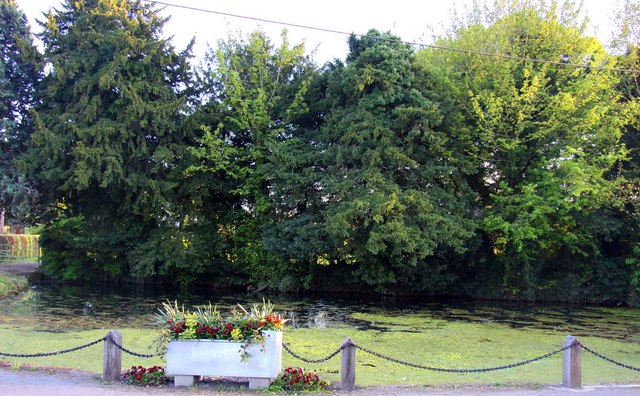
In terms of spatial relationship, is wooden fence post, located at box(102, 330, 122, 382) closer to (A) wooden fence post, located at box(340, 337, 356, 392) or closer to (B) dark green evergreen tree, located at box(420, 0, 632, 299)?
(A) wooden fence post, located at box(340, 337, 356, 392)

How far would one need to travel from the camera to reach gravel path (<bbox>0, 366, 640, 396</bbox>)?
888cm

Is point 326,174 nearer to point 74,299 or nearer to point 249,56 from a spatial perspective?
point 249,56

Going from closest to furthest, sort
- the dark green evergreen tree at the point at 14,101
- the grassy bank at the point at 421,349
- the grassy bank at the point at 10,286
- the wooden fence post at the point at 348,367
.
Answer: the wooden fence post at the point at 348,367 → the grassy bank at the point at 421,349 → the grassy bank at the point at 10,286 → the dark green evergreen tree at the point at 14,101

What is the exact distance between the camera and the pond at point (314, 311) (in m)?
19.9

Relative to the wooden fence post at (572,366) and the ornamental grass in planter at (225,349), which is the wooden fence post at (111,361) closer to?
the ornamental grass in planter at (225,349)

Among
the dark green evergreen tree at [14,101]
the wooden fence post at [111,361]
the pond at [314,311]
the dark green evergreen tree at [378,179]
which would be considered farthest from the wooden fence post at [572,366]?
the dark green evergreen tree at [14,101]

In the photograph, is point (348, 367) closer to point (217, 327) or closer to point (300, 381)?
point (300, 381)

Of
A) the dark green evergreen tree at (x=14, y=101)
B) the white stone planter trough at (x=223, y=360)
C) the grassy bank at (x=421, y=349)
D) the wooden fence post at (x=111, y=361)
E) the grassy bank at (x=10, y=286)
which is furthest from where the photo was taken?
the dark green evergreen tree at (x=14, y=101)

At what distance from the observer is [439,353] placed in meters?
14.8

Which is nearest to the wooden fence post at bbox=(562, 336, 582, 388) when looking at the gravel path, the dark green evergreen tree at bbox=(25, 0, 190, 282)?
the gravel path

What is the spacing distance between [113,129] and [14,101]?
785 cm

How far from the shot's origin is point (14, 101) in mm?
34312

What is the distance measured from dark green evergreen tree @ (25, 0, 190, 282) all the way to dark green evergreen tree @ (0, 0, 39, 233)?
3.89ft

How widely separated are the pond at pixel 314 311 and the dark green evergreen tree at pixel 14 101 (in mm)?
5336
